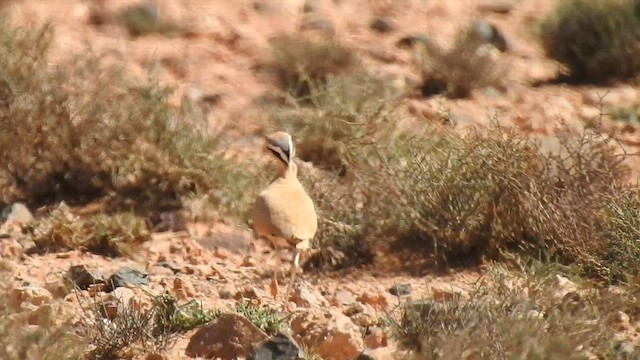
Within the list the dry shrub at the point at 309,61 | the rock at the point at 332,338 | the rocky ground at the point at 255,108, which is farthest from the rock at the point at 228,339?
the dry shrub at the point at 309,61

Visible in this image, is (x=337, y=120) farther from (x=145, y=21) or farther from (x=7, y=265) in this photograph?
(x=145, y=21)

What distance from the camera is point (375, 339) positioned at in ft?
22.1

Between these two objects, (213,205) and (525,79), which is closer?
(213,205)

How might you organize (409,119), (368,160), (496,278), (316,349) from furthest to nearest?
1. (409,119)
2. (368,160)
3. (496,278)
4. (316,349)

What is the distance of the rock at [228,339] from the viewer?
6516 mm

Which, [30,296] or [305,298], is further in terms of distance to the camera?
[305,298]

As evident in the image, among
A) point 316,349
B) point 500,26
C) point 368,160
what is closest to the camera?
point 316,349

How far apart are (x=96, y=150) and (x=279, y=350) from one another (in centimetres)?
343

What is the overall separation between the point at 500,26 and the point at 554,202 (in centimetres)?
623

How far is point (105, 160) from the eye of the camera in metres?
9.40

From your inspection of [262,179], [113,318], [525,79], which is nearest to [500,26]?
[525,79]

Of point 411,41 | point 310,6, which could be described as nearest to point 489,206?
point 411,41

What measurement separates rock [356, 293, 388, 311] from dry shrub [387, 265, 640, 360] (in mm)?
331

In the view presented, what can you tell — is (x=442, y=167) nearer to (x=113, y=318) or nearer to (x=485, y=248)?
(x=485, y=248)
